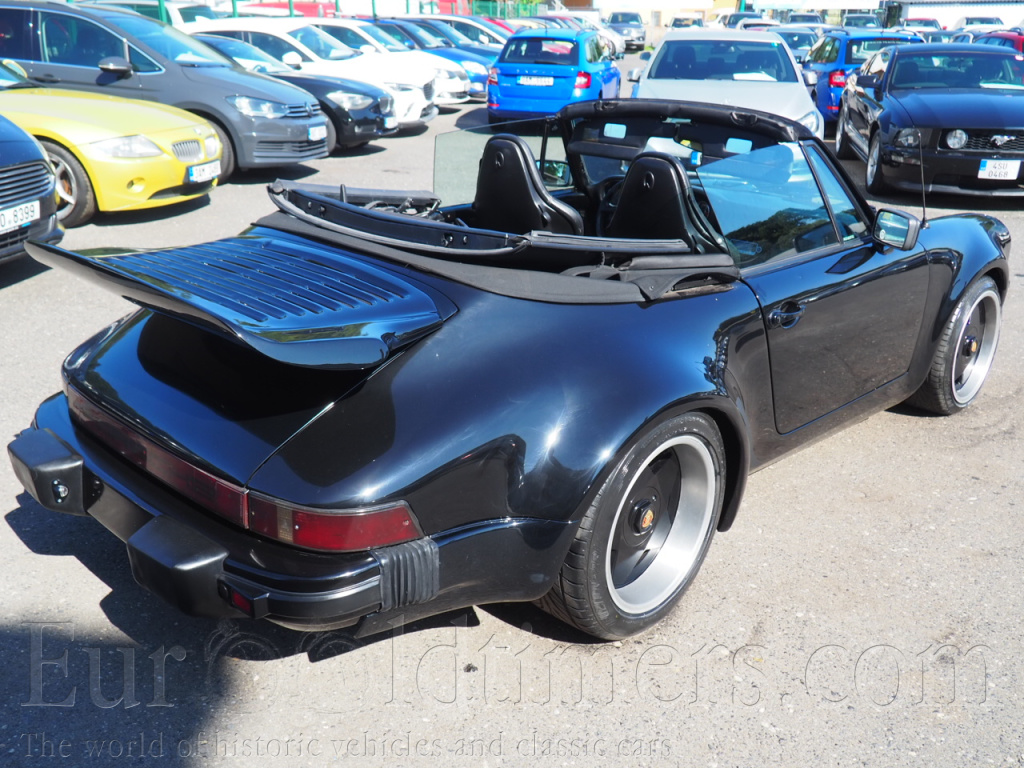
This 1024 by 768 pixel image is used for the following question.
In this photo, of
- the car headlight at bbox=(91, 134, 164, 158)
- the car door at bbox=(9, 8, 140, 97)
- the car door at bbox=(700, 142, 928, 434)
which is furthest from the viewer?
the car door at bbox=(9, 8, 140, 97)

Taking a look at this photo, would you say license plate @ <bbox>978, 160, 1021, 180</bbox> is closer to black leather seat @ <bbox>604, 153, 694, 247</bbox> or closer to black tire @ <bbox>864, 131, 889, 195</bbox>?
black tire @ <bbox>864, 131, 889, 195</bbox>

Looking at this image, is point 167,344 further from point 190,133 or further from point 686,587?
point 190,133

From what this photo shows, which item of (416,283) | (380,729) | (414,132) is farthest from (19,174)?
(414,132)

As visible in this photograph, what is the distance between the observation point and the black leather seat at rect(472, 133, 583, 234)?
11.2 feet

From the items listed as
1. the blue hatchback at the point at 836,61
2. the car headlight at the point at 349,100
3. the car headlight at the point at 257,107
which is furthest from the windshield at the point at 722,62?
the car headlight at the point at 257,107

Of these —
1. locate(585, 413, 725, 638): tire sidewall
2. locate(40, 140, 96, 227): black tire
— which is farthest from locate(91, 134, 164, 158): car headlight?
locate(585, 413, 725, 638): tire sidewall

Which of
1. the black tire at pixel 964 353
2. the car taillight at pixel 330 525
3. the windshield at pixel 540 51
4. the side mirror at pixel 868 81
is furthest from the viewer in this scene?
the windshield at pixel 540 51

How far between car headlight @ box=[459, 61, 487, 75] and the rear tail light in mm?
15777

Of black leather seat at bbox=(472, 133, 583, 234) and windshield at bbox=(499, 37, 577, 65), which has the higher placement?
black leather seat at bbox=(472, 133, 583, 234)

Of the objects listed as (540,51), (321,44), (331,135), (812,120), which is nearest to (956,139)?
(812,120)

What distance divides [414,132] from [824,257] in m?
11.2

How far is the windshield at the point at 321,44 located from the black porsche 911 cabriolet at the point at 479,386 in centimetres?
1048

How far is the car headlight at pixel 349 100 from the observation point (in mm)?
10977

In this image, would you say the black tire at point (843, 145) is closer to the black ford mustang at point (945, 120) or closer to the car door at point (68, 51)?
the black ford mustang at point (945, 120)
